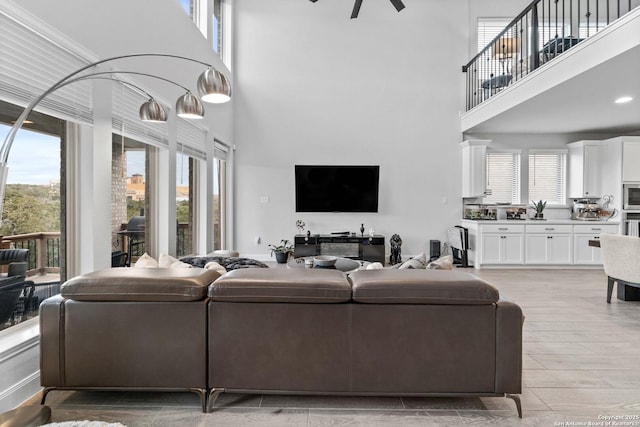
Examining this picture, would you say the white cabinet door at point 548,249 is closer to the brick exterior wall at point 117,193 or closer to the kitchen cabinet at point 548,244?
the kitchen cabinet at point 548,244

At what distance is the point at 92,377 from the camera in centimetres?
188

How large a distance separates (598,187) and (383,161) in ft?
12.6

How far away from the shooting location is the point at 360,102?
7023 millimetres

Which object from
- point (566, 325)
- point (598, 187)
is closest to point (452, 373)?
point (566, 325)

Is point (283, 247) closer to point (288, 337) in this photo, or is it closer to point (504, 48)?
point (288, 337)

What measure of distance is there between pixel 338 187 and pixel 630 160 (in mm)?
4991

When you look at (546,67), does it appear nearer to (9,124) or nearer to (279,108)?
(279,108)

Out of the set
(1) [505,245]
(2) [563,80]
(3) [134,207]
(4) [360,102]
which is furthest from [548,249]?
(3) [134,207]

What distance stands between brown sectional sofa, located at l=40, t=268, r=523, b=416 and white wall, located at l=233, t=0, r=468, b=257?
17.0 ft

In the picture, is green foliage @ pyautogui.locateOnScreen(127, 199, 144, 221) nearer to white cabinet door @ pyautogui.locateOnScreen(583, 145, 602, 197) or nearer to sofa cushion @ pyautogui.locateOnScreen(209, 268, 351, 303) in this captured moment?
sofa cushion @ pyautogui.locateOnScreen(209, 268, 351, 303)

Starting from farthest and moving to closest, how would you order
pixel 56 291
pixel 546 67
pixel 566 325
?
pixel 546 67 < pixel 566 325 < pixel 56 291

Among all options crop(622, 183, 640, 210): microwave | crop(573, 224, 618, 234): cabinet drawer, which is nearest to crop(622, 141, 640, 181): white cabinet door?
crop(622, 183, 640, 210): microwave

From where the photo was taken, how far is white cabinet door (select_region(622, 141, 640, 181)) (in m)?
6.29

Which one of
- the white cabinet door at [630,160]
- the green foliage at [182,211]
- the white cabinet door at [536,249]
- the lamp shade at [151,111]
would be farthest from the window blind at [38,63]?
the white cabinet door at [630,160]
